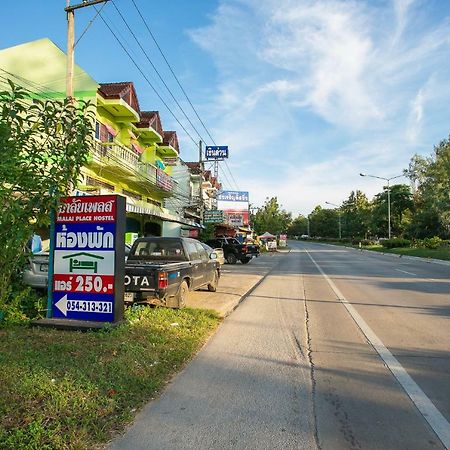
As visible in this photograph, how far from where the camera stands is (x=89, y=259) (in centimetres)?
748

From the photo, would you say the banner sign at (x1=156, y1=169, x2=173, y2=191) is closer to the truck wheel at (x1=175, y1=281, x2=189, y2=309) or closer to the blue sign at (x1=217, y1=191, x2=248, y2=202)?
the truck wheel at (x1=175, y1=281, x2=189, y2=309)

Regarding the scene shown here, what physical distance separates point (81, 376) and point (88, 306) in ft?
8.97

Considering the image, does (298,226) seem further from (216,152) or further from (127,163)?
(127,163)

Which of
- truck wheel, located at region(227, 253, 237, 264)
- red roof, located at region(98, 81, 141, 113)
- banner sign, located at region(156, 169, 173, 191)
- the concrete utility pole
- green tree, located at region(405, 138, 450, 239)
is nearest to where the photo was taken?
the concrete utility pole

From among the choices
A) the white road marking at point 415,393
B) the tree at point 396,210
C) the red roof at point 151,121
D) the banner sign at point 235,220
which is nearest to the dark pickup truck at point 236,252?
the red roof at point 151,121

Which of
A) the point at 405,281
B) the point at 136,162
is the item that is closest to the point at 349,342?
the point at 405,281

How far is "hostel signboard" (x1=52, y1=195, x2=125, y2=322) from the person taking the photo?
736 centimetres

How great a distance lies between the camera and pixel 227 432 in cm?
393

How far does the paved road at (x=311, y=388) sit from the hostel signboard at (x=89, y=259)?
6.14 ft

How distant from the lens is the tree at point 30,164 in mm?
6168

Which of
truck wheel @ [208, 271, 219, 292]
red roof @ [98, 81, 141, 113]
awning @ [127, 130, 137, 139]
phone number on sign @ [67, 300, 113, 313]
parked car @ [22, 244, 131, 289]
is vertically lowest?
truck wheel @ [208, 271, 219, 292]

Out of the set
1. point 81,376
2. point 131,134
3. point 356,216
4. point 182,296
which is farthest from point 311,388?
point 356,216

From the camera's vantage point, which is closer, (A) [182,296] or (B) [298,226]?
(A) [182,296]

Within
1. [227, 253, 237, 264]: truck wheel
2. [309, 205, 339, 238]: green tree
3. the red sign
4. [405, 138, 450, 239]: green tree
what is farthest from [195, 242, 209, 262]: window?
[309, 205, 339, 238]: green tree
